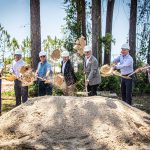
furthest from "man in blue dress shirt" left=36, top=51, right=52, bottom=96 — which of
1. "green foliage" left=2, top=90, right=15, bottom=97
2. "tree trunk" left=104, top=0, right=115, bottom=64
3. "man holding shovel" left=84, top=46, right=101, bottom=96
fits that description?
"tree trunk" left=104, top=0, right=115, bottom=64

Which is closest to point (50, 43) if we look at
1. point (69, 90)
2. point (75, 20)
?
point (75, 20)

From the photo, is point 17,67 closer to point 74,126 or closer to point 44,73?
point 44,73

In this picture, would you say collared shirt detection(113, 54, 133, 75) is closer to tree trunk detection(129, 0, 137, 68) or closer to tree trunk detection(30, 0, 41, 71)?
tree trunk detection(30, 0, 41, 71)

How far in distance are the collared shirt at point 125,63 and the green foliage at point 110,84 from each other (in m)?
5.65

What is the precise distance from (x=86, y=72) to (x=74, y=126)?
3.60 metres

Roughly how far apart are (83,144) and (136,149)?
2.49 feet

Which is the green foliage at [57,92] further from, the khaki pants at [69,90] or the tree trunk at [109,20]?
the tree trunk at [109,20]

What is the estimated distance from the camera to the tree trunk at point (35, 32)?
1484 cm

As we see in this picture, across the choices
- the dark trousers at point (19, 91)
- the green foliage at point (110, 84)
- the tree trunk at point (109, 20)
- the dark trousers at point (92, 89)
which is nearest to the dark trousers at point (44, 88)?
the dark trousers at point (19, 91)

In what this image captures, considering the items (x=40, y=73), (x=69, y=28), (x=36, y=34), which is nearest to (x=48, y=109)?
(x=40, y=73)

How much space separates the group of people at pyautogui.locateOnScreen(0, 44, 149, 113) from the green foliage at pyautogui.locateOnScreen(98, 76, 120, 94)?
446 cm

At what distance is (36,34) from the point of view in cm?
1504

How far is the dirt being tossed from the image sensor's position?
6303 millimetres

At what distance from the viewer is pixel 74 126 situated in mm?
6613
